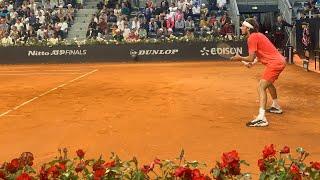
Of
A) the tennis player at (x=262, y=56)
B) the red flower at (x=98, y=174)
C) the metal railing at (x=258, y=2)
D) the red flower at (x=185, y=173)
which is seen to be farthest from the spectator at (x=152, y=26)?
the red flower at (x=185, y=173)

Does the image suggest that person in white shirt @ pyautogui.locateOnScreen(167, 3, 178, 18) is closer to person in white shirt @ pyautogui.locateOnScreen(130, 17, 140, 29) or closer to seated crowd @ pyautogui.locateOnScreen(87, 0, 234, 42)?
seated crowd @ pyautogui.locateOnScreen(87, 0, 234, 42)

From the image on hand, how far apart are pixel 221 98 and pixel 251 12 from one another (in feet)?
69.3

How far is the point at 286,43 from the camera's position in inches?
1032

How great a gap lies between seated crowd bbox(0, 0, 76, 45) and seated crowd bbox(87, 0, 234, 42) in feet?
6.94

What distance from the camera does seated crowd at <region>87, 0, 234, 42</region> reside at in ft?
93.7

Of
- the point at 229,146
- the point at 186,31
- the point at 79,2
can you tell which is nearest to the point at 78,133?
the point at 229,146

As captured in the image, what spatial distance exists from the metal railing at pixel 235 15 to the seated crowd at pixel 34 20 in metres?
10.0

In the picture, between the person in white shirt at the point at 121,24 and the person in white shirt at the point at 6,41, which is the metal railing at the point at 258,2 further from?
the person in white shirt at the point at 6,41

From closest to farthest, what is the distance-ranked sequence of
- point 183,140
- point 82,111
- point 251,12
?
point 183,140
point 82,111
point 251,12

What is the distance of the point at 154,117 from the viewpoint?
32.3 feet

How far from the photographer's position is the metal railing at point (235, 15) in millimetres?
27828

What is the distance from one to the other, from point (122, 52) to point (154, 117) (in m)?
17.4

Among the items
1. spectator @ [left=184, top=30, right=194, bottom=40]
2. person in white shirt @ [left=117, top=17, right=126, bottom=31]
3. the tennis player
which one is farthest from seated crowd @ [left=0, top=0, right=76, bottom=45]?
the tennis player

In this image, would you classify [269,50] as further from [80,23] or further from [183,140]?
[80,23]
